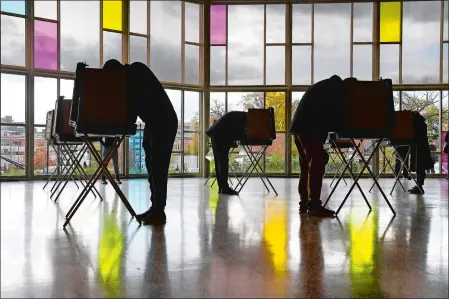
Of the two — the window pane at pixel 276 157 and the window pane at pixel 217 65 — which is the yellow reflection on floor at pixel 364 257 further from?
the window pane at pixel 217 65

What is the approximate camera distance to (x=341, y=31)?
11.8 metres

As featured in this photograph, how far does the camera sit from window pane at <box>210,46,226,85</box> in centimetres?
1189

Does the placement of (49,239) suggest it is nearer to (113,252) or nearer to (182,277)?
(113,252)

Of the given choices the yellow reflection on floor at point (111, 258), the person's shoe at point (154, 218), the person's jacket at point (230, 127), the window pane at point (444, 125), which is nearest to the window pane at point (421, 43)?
the window pane at point (444, 125)

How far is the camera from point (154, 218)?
11.2 feet

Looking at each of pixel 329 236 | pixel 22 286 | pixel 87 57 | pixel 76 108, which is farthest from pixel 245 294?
pixel 87 57

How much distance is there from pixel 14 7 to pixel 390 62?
885cm

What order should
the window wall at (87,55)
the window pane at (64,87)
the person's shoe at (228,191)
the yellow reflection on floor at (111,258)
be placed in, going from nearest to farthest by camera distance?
the yellow reflection on floor at (111,258)
the person's shoe at (228,191)
the window wall at (87,55)
the window pane at (64,87)

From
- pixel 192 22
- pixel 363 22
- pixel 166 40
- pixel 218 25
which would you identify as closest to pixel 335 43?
pixel 363 22

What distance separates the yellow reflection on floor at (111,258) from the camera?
1678mm

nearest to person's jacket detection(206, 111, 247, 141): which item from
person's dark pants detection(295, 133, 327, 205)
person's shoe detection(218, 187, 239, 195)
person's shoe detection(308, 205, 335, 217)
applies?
person's shoe detection(218, 187, 239, 195)

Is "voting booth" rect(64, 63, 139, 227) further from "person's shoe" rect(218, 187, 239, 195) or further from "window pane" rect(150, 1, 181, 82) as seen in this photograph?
"window pane" rect(150, 1, 181, 82)

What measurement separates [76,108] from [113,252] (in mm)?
1410

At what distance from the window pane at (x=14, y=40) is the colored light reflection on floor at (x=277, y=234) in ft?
23.1
